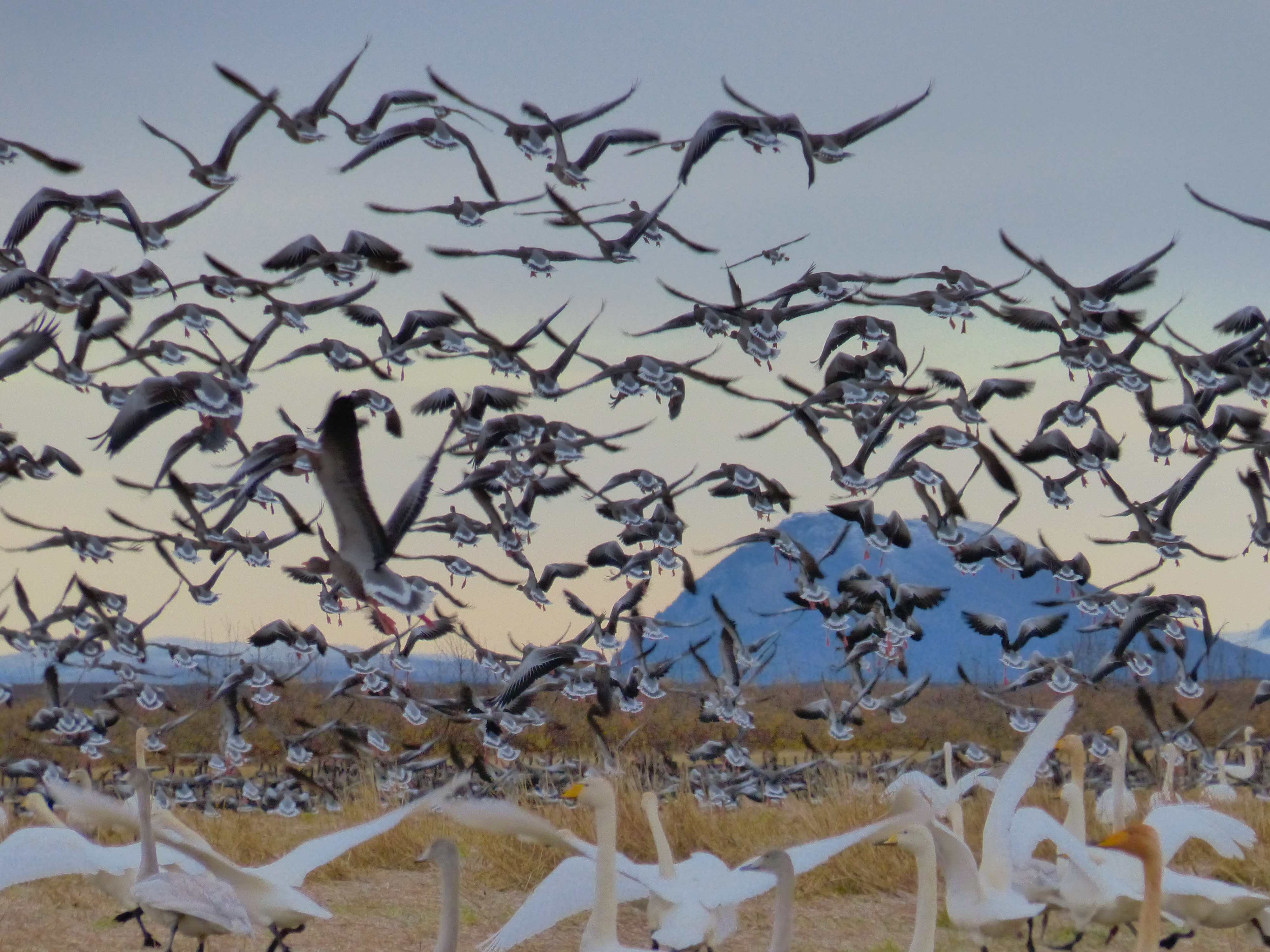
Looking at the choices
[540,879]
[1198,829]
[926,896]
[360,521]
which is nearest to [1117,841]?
[926,896]

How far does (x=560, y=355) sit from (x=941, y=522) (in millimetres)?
4611

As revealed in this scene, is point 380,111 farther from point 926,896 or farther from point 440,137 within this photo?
point 926,896

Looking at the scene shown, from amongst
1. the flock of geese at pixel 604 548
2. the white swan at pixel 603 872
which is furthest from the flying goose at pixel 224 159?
the white swan at pixel 603 872

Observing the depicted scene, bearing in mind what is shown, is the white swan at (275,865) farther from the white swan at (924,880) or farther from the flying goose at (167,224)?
the flying goose at (167,224)

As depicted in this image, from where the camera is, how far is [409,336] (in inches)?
734

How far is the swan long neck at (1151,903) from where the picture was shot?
676 cm

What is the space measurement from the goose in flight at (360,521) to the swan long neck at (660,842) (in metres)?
1.85

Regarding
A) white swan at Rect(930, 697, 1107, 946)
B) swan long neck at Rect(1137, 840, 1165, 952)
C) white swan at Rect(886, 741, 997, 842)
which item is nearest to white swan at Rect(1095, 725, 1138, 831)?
white swan at Rect(886, 741, 997, 842)

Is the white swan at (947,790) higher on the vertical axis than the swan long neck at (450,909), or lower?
higher

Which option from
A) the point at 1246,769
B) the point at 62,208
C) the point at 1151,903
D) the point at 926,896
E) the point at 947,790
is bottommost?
the point at 1151,903

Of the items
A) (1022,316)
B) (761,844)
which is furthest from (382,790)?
(1022,316)

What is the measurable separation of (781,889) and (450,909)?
1.38 metres

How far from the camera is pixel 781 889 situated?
707 centimetres

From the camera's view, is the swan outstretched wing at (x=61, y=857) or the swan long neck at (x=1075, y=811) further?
the swan long neck at (x=1075, y=811)
